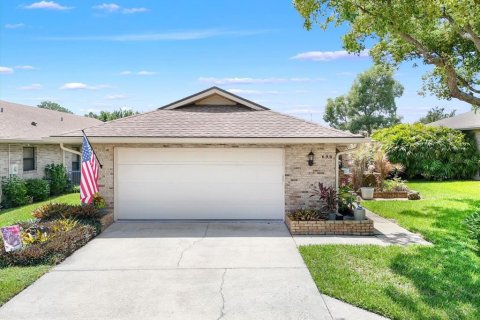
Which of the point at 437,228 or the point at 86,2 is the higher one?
the point at 86,2

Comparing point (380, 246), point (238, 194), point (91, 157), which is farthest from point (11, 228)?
point (380, 246)

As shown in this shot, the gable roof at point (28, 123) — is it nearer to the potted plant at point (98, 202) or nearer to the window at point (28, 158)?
the window at point (28, 158)

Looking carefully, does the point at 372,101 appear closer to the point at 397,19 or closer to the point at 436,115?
the point at 436,115

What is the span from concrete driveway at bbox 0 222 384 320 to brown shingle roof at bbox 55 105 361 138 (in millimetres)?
3018

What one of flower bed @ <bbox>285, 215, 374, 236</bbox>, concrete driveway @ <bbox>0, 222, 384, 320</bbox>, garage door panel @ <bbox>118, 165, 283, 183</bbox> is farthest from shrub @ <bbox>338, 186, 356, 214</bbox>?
concrete driveway @ <bbox>0, 222, 384, 320</bbox>

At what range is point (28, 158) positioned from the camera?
17.3m

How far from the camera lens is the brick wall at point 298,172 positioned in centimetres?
1138

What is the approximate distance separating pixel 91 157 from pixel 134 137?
142cm

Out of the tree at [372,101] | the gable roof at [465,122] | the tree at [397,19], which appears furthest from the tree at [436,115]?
the tree at [397,19]

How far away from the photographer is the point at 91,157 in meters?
9.78

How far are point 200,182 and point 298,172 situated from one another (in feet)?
9.73

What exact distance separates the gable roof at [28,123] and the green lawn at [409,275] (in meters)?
13.0

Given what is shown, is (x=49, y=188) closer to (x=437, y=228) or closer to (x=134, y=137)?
(x=134, y=137)

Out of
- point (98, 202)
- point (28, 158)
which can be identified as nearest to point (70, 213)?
point (98, 202)
